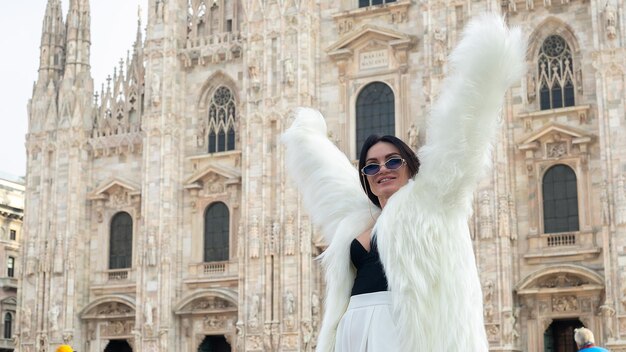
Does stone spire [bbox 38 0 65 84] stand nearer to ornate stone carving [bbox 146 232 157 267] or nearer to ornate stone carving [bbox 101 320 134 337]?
ornate stone carving [bbox 146 232 157 267]

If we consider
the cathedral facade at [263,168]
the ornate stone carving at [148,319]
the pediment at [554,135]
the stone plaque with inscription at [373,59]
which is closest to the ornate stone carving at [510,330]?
the cathedral facade at [263,168]

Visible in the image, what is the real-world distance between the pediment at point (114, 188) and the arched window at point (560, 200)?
12.0 meters

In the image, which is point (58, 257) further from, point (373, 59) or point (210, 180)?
point (373, 59)

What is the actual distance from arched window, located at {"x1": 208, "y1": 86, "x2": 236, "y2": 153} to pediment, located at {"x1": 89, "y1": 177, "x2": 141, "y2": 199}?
264 cm

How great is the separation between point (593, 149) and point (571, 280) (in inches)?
127

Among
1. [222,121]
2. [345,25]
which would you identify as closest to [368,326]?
[345,25]

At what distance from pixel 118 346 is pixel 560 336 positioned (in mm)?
13091

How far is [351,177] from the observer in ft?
12.8

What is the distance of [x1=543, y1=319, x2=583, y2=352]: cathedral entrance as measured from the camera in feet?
79.3

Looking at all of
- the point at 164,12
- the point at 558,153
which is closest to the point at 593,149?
the point at 558,153

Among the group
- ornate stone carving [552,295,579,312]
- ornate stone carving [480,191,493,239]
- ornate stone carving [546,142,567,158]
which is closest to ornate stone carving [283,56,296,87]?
ornate stone carving [480,191,493,239]

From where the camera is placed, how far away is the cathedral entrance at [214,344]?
1101 inches

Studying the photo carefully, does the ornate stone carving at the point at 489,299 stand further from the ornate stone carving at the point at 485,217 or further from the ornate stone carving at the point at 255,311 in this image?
the ornate stone carving at the point at 255,311

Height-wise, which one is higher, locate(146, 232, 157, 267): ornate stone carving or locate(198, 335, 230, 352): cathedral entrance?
locate(146, 232, 157, 267): ornate stone carving
